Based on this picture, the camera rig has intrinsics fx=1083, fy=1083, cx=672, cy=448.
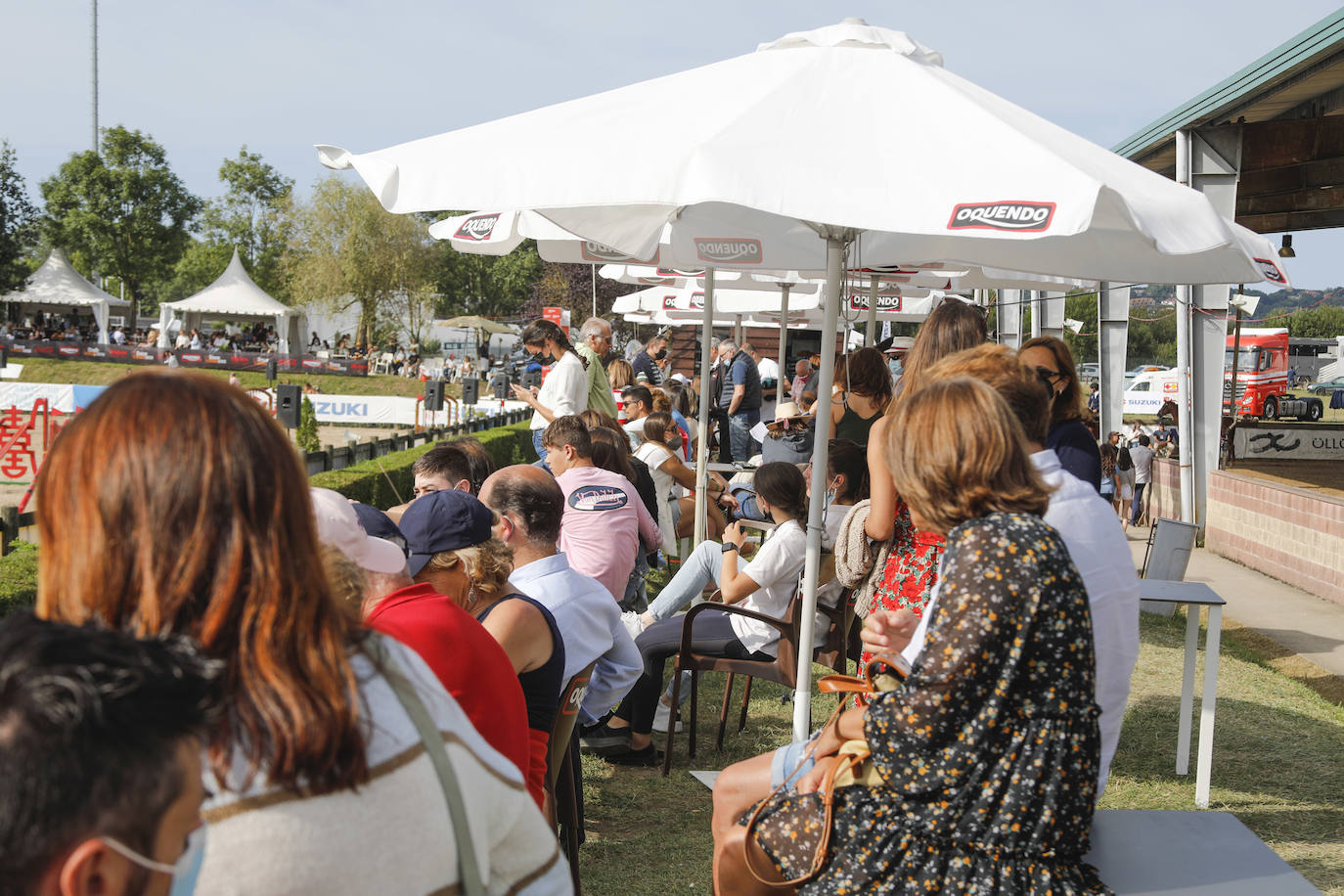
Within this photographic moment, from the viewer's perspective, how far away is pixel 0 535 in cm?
733

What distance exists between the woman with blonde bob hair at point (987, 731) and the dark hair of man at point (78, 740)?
1.34 meters

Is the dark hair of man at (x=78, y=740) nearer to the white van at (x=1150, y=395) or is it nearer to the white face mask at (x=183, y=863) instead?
the white face mask at (x=183, y=863)

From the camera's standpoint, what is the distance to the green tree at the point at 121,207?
184 feet

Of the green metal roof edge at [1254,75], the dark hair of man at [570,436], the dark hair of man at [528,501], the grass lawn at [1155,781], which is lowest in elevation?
the grass lawn at [1155,781]

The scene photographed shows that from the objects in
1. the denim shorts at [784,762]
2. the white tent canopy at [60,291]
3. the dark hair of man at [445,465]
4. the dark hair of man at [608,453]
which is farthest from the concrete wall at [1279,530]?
the white tent canopy at [60,291]

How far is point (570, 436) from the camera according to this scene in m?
5.27

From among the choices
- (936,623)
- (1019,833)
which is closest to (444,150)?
(936,623)

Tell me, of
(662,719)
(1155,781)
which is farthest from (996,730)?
(662,719)

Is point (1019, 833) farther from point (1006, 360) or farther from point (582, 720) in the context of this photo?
point (582, 720)

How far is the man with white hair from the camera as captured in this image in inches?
346

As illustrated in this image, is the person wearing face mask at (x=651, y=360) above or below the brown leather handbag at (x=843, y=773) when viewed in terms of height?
above

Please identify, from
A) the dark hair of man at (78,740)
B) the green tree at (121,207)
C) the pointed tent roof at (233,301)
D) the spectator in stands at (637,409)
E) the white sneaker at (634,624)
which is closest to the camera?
the dark hair of man at (78,740)

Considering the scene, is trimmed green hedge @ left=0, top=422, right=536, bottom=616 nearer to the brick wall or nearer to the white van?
the brick wall

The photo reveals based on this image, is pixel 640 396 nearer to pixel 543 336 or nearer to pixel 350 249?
pixel 543 336
